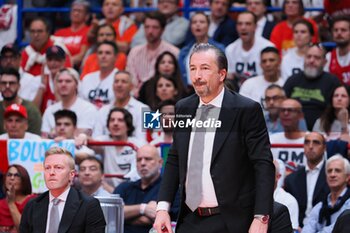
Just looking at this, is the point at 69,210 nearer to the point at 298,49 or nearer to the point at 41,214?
the point at 41,214

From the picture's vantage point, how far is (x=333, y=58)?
1298cm

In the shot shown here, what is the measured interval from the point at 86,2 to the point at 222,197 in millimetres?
9385

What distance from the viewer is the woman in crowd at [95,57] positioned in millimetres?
13672

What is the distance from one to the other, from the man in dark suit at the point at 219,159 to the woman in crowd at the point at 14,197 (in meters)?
4.08

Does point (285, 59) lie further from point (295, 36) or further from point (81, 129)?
point (81, 129)

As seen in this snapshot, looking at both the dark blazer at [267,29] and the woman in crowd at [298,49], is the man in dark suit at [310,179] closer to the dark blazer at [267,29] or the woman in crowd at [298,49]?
the woman in crowd at [298,49]

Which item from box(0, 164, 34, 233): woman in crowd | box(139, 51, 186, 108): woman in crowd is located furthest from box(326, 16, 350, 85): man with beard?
box(0, 164, 34, 233): woman in crowd

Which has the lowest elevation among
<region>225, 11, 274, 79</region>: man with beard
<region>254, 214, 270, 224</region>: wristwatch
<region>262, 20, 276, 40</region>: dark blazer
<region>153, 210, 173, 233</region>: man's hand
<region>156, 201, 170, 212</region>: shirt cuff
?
<region>153, 210, 173, 233</region>: man's hand

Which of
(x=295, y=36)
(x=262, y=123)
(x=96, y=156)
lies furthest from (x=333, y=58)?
(x=262, y=123)

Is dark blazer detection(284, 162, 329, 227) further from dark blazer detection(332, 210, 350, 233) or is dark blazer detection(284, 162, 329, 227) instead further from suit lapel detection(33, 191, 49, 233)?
suit lapel detection(33, 191, 49, 233)

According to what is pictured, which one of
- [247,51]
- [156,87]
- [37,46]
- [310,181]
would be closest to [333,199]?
[310,181]

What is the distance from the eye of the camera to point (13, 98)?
12258 millimetres

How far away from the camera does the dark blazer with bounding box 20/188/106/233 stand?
24.4 ft

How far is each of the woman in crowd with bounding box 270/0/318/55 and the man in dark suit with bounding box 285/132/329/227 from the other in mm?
3414
